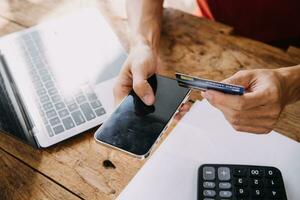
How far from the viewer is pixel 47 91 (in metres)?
0.72

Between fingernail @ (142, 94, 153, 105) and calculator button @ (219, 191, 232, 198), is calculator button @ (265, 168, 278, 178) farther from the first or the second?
Answer: fingernail @ (142, 94, 153, 105)

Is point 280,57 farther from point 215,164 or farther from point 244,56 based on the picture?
point 215,164

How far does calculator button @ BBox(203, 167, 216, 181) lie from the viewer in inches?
22.1

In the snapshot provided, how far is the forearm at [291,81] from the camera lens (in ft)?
2.02

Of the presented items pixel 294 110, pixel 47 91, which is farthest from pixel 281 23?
pixel 47 91

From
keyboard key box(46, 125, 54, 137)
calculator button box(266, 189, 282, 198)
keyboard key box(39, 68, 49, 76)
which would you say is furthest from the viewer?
keyboard key box(39, 68, 49, 76)

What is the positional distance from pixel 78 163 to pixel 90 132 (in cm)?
6

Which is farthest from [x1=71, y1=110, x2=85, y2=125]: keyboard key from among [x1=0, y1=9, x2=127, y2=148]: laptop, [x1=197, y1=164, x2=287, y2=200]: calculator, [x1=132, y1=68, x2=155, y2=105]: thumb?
[x1=197, y1=164, x2=287, y2=200]: calculator

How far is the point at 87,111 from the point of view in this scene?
2.19 ft

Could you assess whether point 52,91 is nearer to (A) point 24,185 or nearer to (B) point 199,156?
(A) point 24,185

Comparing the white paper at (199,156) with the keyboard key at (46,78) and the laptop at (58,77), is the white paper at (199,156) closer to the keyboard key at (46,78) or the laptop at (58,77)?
the laptop at (58,77)

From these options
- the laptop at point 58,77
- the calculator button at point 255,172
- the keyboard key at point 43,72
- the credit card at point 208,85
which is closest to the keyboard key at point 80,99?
the laptop at point 58,77

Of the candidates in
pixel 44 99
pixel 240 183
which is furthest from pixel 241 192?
pixel 44 99

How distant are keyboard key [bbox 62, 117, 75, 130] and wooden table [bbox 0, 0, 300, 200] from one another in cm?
2
